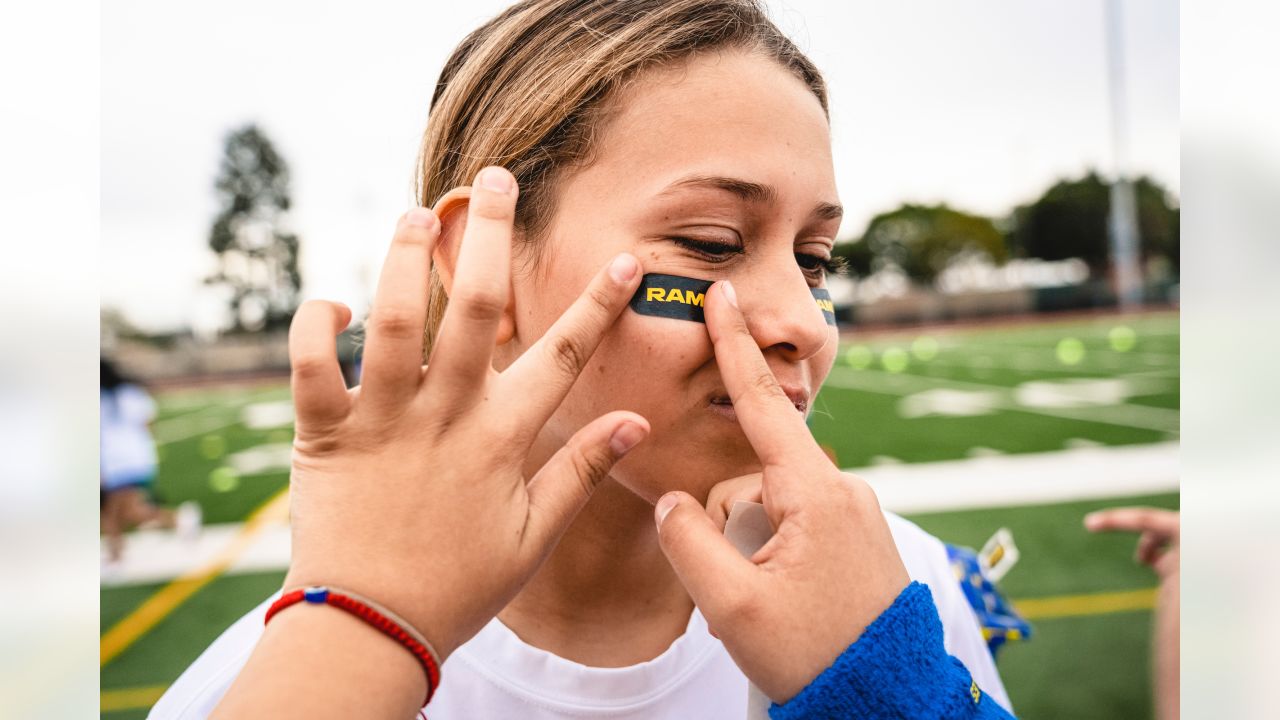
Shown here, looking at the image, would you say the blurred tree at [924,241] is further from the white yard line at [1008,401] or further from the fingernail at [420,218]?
the fingernail at [420,218]

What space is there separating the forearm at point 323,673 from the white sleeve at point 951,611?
39.0 inches

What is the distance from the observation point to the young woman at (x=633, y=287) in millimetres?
1278

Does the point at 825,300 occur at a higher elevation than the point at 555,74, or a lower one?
lower

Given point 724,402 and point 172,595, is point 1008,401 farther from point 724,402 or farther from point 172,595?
point 724,402

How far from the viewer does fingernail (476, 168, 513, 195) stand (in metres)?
1.06

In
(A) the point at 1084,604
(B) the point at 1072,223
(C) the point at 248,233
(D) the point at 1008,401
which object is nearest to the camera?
(A) the point at 1084,604

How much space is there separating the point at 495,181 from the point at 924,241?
62.1 m

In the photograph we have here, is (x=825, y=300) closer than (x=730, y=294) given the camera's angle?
No

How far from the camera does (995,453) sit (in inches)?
441

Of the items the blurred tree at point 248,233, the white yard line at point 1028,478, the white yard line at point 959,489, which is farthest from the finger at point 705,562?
the blurred tree at point 248,233

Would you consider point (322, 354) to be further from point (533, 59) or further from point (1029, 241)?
point (1029, 241)

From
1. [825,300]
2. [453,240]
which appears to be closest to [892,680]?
[825,300]

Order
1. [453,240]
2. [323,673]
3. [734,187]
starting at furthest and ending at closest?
[453,240] → [734,187] → [323,673]

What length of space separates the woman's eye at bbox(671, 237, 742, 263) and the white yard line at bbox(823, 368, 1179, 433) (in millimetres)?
7574
